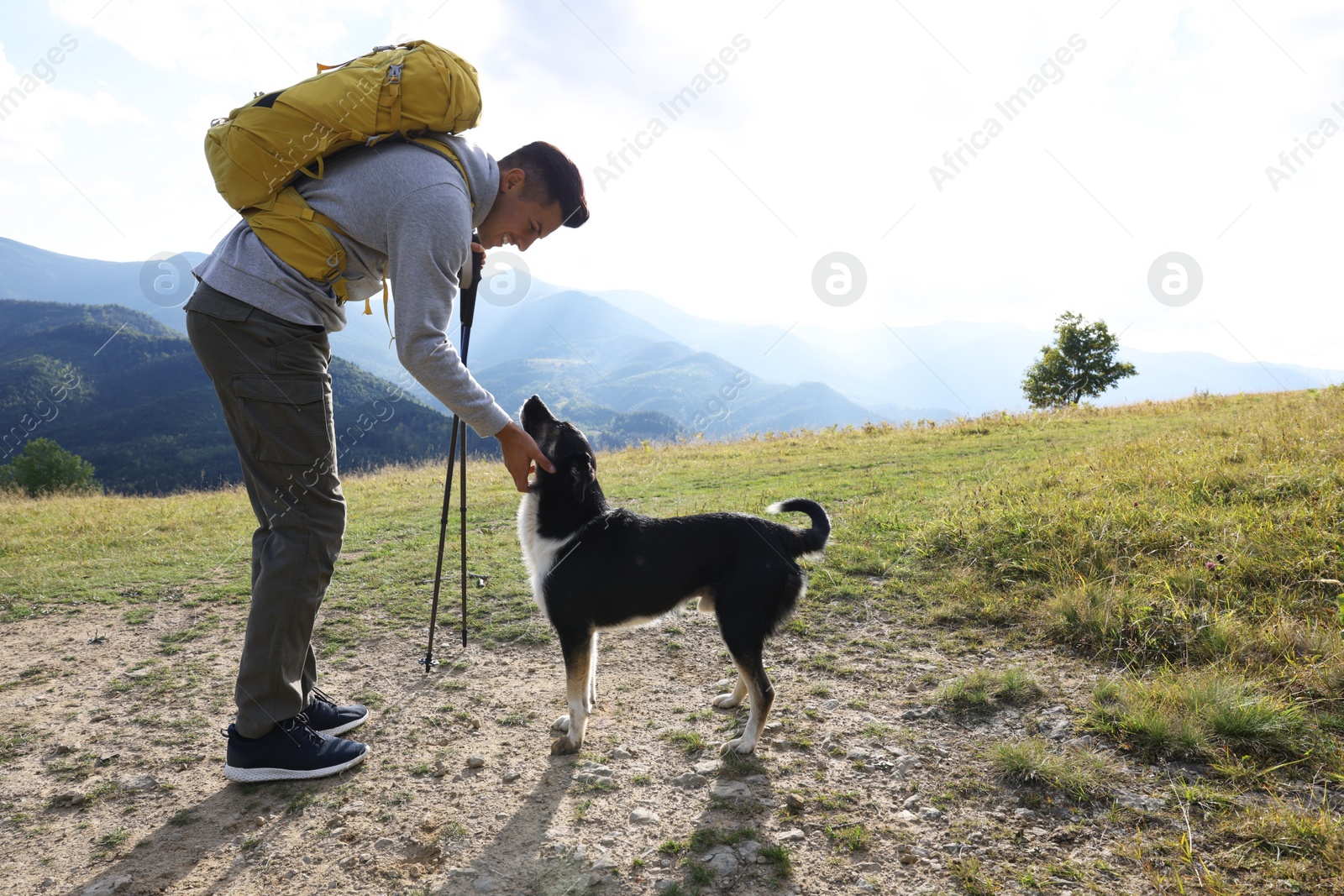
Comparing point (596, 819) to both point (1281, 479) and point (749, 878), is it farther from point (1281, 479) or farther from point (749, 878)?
point (1281, 479)

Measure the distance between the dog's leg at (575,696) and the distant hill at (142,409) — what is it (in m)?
51.2

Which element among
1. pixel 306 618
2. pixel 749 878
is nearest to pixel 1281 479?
pixel 749 878

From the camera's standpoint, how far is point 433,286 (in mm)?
2518

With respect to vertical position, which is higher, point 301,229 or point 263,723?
point 301,229

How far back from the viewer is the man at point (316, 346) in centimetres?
255

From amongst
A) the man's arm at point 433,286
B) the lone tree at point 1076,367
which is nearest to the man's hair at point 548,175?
the man's arm at point 433,286

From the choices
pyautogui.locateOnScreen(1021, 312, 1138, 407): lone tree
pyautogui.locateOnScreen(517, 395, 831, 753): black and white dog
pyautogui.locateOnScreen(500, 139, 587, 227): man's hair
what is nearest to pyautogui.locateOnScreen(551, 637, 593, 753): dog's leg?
pyautogui.locateOnScreen(517, 395, 831, 753): black and white dog

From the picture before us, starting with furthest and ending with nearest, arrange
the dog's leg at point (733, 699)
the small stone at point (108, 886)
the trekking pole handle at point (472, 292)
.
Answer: the dog's leg at point (733, 699), the trekking pole handle at point (472, 292), the small stone at point (108, 886)

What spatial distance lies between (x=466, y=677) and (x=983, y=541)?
4136 mm

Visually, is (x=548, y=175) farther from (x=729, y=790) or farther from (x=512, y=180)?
(x=729, y=790)

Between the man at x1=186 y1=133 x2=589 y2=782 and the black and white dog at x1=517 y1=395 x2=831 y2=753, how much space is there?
586mm

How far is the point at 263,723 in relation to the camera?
2.86 m

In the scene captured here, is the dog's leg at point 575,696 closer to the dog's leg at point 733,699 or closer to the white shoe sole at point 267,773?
the dog's leg at point 733,699

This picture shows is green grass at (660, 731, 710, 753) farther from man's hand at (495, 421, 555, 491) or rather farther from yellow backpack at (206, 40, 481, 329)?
yellow backpack at (206, 40, 481, 329)
